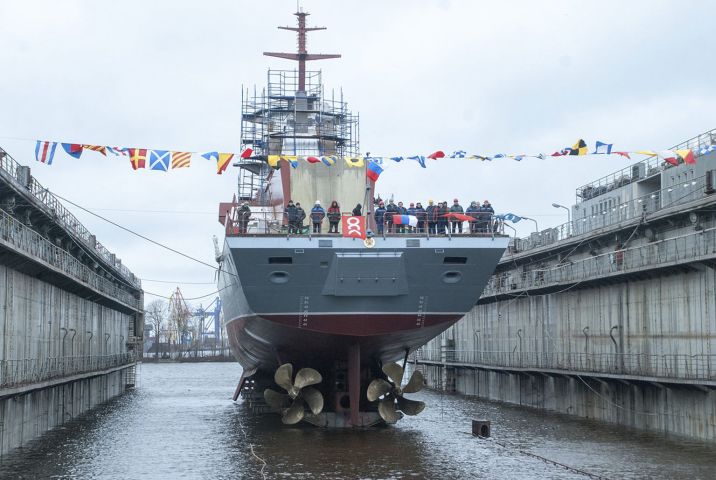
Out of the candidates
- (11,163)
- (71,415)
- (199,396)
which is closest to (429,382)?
(199,396)

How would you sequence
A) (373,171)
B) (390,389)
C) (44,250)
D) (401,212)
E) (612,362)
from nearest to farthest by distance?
1. (401,212)
2. (390,389)
3. (373,171)
4. (44,250)
5. (612,362)

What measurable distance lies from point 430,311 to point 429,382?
3716 cm

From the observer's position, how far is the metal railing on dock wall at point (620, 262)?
2952 centimetres

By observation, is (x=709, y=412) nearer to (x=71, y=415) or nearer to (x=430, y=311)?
(x=430, y=311)

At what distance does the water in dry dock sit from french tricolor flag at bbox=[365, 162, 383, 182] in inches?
346

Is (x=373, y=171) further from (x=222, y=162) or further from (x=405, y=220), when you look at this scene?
(x=222, y=162)

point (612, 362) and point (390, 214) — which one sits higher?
point (390, 214)

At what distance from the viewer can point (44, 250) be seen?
32969 millimetres

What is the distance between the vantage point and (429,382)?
216ft

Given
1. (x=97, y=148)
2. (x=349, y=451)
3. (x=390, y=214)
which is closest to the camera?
(x=349, y=451)

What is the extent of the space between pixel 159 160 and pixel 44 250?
751 cm

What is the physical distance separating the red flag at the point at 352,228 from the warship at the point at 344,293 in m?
0.05

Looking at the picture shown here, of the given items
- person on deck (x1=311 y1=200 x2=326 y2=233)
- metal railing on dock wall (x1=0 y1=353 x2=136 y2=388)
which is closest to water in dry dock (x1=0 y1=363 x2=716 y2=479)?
metal railing on dock wall (x1=0 y1=353 x2=136 y2=388)

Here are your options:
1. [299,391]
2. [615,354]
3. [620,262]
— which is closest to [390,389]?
[299,391]
